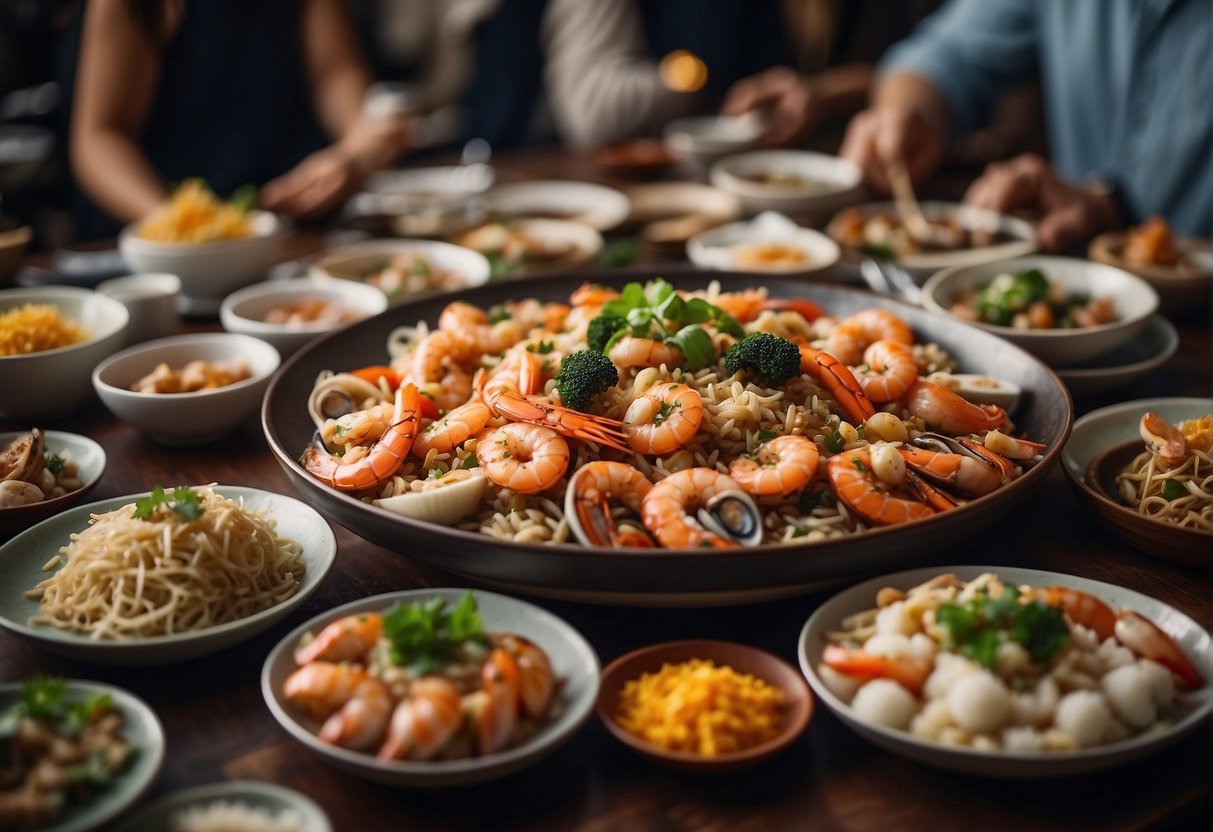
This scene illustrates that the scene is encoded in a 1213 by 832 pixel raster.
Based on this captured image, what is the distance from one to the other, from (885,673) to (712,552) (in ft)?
1.13

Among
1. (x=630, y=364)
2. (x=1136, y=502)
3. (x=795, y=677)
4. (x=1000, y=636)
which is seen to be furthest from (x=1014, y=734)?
(x=630, y=364)

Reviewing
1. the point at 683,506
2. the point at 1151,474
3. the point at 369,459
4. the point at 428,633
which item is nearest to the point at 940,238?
the point at 1151,474

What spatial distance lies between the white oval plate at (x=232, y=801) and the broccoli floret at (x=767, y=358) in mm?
1361

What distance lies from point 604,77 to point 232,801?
571 centimetres

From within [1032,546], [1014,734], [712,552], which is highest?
[712,552]

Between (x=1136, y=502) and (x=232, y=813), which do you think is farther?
(x=1136, y=502)

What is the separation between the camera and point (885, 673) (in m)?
1.66

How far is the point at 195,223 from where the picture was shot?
12.5 feet

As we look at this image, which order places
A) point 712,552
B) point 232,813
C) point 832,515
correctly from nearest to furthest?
point 232,813 → point 712,552 → point 832,515

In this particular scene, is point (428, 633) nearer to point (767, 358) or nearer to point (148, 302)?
point (767, 358)

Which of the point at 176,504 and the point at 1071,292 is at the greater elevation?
the point at 176,504

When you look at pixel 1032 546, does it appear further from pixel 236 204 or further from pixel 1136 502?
pixel 236 204

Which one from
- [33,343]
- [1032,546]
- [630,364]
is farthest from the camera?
[33,343]

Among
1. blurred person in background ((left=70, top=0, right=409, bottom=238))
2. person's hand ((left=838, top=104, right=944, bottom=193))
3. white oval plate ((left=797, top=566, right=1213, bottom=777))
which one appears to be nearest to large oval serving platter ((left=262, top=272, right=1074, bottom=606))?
white oval plate ((left=797, top=566, right=1213, bottom=777))
